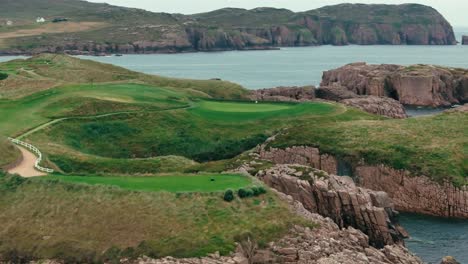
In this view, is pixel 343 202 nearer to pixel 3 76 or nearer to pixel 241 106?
pixel 241 106

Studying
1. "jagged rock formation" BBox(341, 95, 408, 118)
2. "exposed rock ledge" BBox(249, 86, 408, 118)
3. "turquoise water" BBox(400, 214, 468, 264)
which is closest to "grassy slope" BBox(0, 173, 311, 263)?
"turquoise water" BBox(400, 214, 468, 264)

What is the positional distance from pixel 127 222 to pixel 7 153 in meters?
17.6

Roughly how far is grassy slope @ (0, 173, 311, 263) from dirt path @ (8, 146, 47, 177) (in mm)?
4601

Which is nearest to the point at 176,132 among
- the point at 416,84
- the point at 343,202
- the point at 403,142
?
the point at 403,142

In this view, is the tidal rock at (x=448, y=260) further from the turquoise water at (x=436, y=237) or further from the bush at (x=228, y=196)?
the bush at (x=228, y=196)

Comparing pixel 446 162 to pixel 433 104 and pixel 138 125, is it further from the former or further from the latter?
pixel 433 104

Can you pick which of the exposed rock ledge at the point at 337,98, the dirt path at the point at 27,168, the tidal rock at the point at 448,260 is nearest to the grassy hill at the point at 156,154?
the dirt path at the point at 27,168

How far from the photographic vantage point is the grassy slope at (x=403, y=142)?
58469 millimetres

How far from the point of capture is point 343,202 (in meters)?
42.8

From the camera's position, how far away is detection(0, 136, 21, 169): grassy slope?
1939 inches

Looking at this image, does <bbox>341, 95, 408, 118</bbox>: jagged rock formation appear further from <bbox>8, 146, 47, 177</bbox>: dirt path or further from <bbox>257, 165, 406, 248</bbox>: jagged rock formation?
<bbox>8, 146, 47, 177</bbox>: dirt path

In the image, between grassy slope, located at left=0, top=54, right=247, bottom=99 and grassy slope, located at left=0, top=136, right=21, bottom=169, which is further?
grassy slope, located at left=0, top=54, right=247, bottom=99

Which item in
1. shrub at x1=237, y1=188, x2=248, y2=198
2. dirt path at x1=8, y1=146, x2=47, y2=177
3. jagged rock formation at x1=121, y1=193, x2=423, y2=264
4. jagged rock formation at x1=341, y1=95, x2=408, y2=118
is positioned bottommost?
jagged rock formation at x1=341, y1=95, x2=408, y2=118

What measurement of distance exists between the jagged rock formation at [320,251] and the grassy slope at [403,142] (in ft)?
68.9
